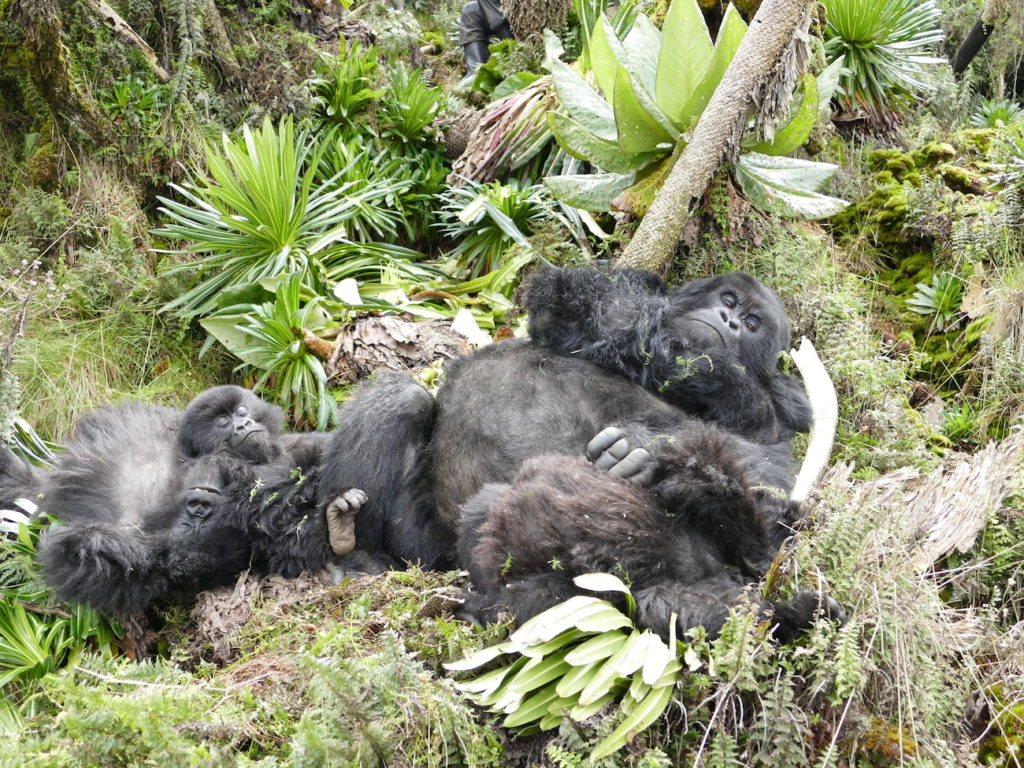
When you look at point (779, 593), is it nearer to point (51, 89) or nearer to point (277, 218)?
point (277, 218)

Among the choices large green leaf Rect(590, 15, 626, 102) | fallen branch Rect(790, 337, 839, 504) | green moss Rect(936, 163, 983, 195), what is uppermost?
large green leaf Rect(590, 15, 626, 102)

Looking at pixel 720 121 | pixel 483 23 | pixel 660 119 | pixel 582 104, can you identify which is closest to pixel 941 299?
pixel 720 121

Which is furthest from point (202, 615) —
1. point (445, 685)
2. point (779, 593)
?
point (779, 593)

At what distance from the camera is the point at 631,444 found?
3143 mm

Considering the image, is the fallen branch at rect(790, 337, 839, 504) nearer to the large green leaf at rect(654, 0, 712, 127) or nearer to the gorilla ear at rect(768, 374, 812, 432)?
the gorilla ear at rect(768, 374, 812, 432)

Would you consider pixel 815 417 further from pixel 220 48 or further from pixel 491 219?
pixel 220 48

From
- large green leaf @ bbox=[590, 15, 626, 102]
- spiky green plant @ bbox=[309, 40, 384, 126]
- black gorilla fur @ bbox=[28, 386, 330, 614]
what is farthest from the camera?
spiky green plant @ bbox=[309, 40, 384, 126]

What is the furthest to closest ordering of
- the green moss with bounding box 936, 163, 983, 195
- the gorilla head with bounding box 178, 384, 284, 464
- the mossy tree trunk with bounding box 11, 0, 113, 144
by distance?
the mossy tree trunk with bounding box 11, 0, 113, 144, the green moss with bounding box 936, 163, 983, 195, the gorilla head with bounding box 178, 384, 284, 464

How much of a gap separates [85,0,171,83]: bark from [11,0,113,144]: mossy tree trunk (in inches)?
13.3

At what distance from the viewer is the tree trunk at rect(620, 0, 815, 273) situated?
3.97 meters

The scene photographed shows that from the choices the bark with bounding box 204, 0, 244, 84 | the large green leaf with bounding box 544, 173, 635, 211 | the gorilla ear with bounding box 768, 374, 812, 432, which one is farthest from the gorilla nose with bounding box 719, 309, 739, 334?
the bark with bounding box 204, 0, 244, 84

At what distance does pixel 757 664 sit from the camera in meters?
2.34

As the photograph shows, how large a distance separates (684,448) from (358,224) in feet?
10.7

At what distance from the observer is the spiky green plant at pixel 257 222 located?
197 inches
